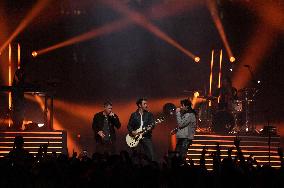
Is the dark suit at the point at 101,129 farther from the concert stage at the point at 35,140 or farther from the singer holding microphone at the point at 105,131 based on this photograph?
the concert stage at the point at 35,140

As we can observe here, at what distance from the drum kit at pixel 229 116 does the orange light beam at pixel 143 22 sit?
3048mm

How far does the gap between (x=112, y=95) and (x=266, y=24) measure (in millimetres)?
5865

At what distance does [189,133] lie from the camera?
13922mm

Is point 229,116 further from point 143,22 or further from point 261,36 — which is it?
point 143,22

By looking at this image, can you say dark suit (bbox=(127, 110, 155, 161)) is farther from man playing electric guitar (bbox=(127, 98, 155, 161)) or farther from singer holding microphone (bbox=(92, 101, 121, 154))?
singer holding microphone (bbox=(92, 101, 121, 154))

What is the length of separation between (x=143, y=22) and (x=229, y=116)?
5013 millimetres

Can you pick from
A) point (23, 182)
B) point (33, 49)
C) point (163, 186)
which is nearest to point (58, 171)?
point (23, 182)

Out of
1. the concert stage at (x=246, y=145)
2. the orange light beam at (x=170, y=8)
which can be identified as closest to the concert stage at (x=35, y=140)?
the concert stage at (x=246, y=145)

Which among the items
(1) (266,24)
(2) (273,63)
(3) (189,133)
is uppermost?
(1) (266,24)

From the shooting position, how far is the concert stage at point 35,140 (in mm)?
16438

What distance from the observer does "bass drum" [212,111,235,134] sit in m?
18.4

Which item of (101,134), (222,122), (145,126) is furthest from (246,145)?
(101,134)

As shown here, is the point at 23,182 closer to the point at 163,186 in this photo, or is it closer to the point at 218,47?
the point at 163,186

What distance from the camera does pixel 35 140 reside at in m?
16.6
